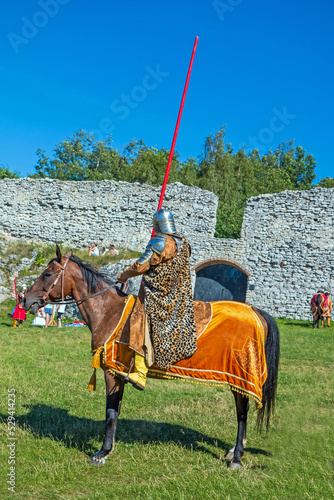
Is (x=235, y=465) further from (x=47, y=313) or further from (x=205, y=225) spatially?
(x=205, y=225)

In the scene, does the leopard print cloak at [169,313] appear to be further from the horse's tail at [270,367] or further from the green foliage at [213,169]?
the green foliage at [213,169]

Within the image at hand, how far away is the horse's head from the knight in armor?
777 mm

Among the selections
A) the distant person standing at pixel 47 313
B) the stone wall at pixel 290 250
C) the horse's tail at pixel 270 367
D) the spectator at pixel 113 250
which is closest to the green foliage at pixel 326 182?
the stone wall at pixel 290 250

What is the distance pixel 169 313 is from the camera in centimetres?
468

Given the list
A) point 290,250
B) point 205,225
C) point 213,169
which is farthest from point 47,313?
point 213,169

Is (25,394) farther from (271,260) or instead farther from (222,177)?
(222,177)

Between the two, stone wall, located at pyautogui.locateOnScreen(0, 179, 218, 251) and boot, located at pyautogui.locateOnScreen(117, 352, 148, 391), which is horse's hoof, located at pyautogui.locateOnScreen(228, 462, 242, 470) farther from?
stone wall, located at pyautogui.locateOnScreen(0, 179, 218, 251)

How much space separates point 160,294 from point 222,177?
34.3 meters

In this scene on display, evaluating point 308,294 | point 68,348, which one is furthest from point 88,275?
point 308,294

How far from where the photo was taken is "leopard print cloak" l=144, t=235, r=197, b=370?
462cm

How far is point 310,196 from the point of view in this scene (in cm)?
2081

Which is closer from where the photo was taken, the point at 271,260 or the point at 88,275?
the point at 88,275

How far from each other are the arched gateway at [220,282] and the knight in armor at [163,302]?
1703 cm

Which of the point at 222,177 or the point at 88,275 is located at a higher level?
the point at 222,177
